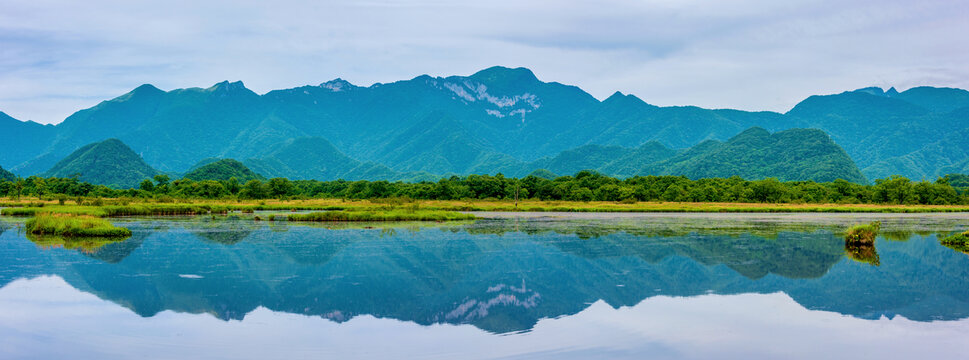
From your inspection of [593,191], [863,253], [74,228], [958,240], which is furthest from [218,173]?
[958,240]

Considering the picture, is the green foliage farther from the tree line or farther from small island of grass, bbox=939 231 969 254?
the tree line

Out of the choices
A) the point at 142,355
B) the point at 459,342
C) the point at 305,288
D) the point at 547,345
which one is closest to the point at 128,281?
the point at 305,288

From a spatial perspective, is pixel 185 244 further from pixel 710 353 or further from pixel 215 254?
→ pixel 710 353

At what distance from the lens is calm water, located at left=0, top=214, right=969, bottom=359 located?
14219mm

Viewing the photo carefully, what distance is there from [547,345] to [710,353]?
10.3ft

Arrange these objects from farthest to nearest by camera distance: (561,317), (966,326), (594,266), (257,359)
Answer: (594,266), (561,317), (966,326), (257,359)

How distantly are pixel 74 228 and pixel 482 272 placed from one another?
24432mm

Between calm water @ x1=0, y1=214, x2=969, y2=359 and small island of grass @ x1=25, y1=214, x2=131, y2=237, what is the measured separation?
2.70 m

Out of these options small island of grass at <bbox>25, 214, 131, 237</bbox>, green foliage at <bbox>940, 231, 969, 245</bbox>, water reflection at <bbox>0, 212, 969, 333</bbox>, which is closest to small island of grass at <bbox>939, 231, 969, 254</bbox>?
green foliage at <bbox>940, 231, 969, 245</bbox>

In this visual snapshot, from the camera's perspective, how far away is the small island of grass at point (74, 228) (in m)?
36.5

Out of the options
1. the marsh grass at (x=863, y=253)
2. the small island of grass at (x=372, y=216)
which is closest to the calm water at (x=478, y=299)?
the marsh grass at (x=863, y=253)

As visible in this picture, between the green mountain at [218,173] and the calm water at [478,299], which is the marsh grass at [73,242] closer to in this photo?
the calm water at [478,299]

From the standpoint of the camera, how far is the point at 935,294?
2056 centimetres

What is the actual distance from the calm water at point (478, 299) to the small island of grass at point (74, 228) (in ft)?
8.86
